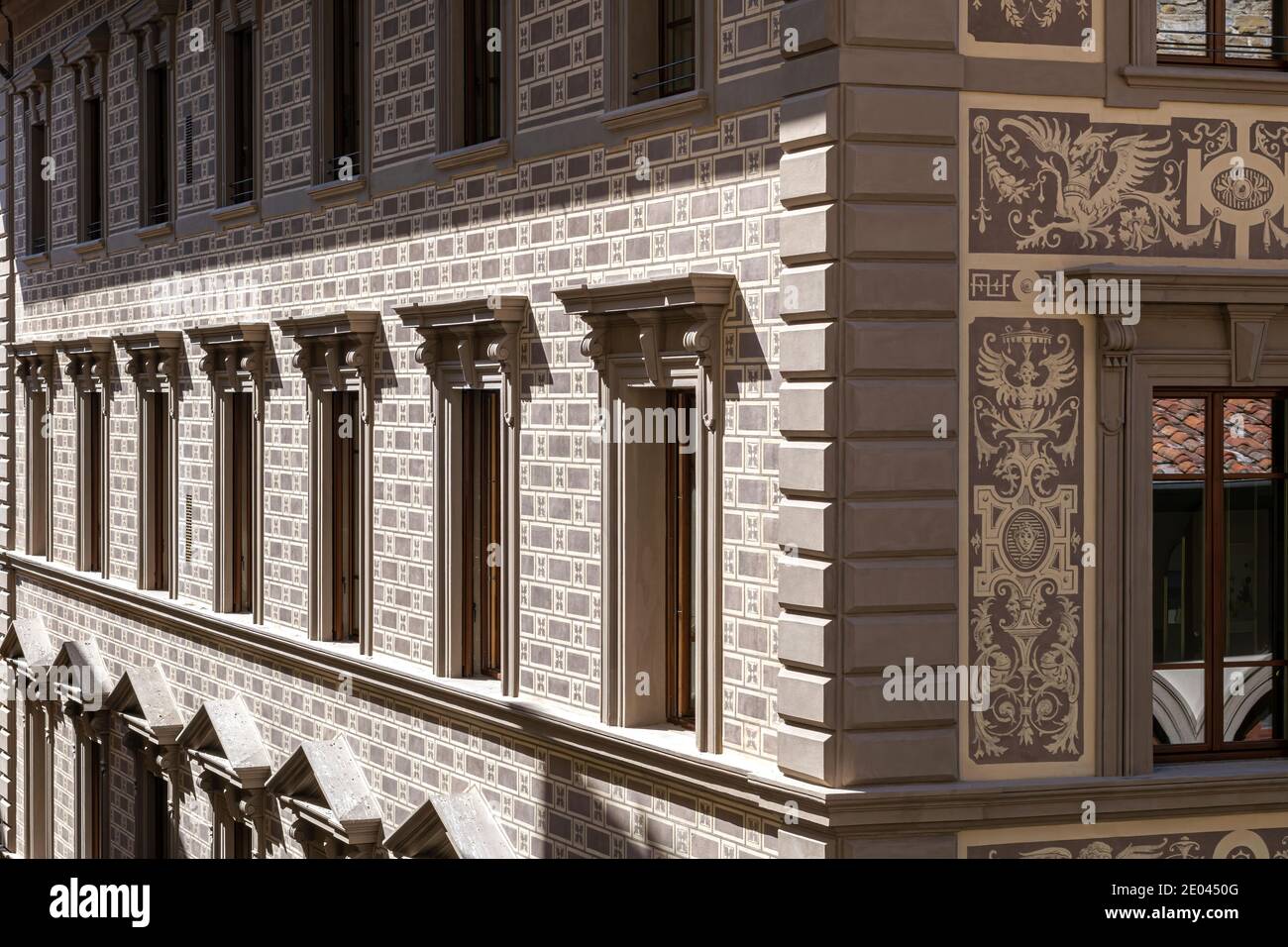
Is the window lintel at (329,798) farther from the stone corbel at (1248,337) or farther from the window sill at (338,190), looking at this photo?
the stone corbel at (1248,337)

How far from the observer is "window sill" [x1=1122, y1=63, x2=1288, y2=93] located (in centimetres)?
1130

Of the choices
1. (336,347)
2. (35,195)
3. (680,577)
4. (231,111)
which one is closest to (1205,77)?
(680,577)

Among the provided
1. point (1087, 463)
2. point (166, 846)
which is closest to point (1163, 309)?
point (1087, 463)

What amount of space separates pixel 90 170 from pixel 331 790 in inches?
486

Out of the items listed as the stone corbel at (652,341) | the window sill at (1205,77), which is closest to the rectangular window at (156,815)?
the stone corbel at (652,341)

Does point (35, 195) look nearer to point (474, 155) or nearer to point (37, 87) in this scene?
point (37, 87)

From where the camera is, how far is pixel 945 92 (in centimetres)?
1101

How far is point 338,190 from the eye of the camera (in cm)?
1762

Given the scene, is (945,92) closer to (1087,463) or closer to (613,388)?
(1087,463)

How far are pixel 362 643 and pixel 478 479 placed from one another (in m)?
2.56

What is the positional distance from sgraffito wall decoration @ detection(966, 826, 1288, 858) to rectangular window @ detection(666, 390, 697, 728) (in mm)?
2732

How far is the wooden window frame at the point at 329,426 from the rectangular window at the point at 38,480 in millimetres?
10967

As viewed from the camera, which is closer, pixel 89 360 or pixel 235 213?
pixel 235 213

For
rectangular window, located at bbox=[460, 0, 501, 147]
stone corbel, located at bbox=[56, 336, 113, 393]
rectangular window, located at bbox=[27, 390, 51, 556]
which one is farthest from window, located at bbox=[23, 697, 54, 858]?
rectangular window, located at bbox=[460, 0, 501, 147]
